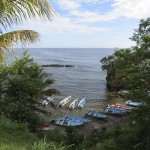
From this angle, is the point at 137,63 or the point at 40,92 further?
the point at 40,92

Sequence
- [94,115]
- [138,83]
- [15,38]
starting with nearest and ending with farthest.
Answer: [15,38], [138,83], [94,115]

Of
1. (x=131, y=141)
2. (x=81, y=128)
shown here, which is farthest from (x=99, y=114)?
(x=131, y=141)

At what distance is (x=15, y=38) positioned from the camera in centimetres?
662

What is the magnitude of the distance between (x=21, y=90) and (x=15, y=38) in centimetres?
1499

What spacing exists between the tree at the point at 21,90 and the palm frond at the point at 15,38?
44.0ft

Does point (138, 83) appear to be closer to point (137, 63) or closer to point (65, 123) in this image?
point (137, 63)

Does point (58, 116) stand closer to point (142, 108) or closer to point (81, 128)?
point (81, 128)

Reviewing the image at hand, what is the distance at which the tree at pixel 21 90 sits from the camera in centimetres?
2034

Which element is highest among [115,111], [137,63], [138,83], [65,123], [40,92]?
[137,63]

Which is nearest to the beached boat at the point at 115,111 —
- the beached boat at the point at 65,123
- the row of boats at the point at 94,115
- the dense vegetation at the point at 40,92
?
the row of boats at the point at 94,115

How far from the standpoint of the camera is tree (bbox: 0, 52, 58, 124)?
20344 mm

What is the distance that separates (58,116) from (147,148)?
64.7 feet

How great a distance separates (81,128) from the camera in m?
26.3

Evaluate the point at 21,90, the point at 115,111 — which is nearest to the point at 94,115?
the point at 115,111
